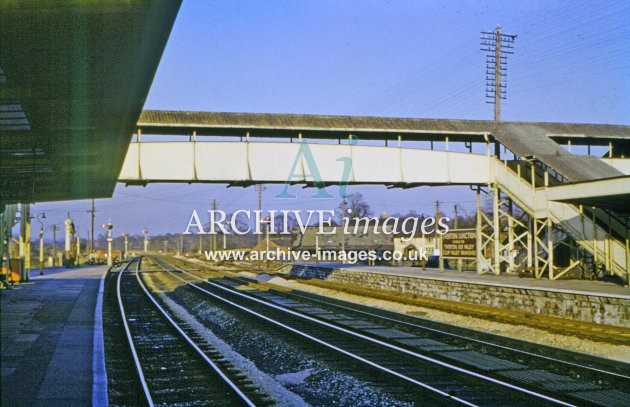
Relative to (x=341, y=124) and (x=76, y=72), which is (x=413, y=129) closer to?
(x=341, y=124)

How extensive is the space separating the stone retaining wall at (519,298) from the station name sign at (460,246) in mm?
3582

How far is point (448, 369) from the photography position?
9891mm

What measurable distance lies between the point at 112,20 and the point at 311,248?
7099 centimetres

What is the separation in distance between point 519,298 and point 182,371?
11481mm

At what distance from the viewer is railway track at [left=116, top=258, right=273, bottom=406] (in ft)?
28.5

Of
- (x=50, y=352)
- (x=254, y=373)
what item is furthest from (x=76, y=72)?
(x=254, y=373)

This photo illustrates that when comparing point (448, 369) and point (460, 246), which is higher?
point (460, 246)

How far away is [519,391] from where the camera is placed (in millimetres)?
8352

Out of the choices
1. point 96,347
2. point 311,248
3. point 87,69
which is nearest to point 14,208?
point 96,347

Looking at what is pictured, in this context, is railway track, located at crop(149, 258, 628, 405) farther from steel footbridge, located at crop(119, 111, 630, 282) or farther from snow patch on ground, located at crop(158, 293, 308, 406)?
steel footbridge, located at crop(119, 111, 630, 282)

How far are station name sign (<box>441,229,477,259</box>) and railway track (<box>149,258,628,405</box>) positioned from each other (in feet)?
42.0

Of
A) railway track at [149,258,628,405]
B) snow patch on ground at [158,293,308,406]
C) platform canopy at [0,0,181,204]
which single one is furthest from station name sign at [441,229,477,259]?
platform canopy at [0,0,181,204]

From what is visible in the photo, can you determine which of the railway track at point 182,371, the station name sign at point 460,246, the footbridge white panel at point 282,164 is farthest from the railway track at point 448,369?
the station name sign at point 460,246

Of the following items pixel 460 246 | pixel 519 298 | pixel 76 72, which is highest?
pixel 76 72
